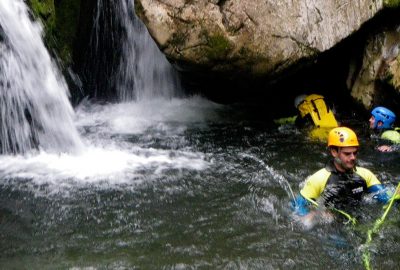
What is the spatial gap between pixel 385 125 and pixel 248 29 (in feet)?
9.17

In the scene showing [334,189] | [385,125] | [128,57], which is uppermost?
[128,57]

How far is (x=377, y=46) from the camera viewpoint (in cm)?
945

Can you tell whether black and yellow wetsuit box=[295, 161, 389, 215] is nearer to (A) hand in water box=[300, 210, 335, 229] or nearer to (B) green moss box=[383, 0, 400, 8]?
(A) hand in water box=[300, 210, 335, 229]

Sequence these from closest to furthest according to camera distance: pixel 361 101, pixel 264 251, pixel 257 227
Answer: pixel 264 251, pixel 257 227, pixel 361 101

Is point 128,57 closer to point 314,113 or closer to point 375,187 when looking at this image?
point 314,113

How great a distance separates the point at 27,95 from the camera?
8438 millimetres

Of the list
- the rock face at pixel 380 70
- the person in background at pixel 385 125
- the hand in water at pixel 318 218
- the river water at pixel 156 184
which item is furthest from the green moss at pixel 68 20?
the hand in water at pixel 318 218

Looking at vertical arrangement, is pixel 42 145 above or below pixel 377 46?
below

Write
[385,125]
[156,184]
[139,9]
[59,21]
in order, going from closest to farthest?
[156,184]
[139,9]
[385,125]
[59,21]

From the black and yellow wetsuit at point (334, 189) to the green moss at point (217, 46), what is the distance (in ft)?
10.6

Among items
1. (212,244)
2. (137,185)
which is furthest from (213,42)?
(212,244)

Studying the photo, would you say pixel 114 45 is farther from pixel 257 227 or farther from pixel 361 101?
pixel 257 227

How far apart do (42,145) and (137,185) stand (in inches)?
93.4

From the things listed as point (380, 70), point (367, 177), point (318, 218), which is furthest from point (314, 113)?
point (318, 218)
